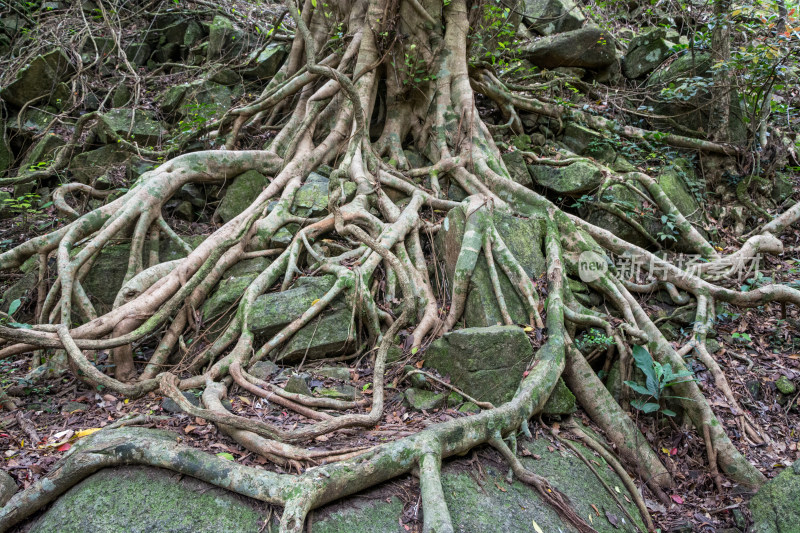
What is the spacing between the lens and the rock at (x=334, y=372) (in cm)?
399

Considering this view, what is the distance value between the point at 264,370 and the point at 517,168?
4.26 meters

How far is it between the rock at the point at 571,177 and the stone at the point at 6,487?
6.04 m

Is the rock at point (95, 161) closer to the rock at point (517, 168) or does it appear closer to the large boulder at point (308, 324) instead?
the large boulder at point (308, 324)

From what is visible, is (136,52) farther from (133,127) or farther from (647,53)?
(647,53)

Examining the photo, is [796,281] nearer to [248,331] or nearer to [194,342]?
[248,331]

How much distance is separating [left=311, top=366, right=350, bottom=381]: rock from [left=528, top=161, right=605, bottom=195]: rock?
392 cm

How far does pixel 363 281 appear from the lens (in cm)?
444

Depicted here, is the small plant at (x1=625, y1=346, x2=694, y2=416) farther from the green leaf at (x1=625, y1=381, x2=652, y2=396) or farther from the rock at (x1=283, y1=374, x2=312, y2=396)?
the rock at (x1=283, y1=374, x2=312, y2=396)

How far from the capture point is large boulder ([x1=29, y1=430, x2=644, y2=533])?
8.25 ft

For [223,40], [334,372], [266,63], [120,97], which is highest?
[223,40]

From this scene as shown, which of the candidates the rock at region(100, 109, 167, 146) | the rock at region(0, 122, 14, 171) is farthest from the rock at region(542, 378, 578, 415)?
the rock at region(0, 122, 14, 171)

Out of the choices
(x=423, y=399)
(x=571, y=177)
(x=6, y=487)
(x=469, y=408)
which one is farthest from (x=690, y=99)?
(x=6, y=487)

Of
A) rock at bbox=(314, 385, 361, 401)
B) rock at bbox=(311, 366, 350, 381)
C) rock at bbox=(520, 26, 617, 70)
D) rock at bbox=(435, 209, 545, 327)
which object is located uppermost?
rock at bbox=(520, 26, 617, 70)

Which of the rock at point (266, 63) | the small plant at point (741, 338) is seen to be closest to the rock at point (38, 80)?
the rock at point (266, 63)
